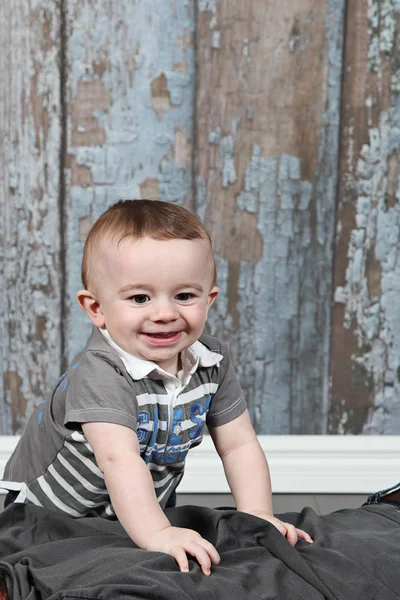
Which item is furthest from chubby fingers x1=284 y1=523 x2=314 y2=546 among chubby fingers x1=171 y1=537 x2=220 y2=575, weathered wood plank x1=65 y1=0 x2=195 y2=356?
weathered wood plank x1=65 y1=0 x2=195 y2=356

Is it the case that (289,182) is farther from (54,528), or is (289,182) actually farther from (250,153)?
(54,528)

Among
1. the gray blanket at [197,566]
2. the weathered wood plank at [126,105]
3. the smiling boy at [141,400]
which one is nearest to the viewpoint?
the gray blanket at [197,566]

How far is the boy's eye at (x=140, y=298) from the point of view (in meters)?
1.09

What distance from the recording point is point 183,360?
46.8 inches

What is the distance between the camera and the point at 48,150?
1670 mm

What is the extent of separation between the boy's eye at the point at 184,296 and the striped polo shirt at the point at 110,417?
3.6 inches

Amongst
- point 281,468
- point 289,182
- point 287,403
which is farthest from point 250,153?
point 281,468

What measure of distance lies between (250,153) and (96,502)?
0.79 metres

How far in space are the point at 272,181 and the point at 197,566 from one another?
2.97ft

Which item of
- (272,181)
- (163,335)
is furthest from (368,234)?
(163,335)

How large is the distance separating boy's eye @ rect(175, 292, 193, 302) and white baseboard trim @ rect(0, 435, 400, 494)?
71 centimetres

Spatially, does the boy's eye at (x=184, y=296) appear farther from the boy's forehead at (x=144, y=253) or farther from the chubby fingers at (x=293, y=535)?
the chubby fingers at (x=293, y=535)

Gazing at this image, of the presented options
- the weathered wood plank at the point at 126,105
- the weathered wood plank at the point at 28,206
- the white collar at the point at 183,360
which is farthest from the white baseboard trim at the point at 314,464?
the white collar at the point at 183,360

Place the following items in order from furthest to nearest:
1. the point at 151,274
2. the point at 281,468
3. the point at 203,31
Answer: the point at 281,468 → the point at 203,31 → the point at 151,274
